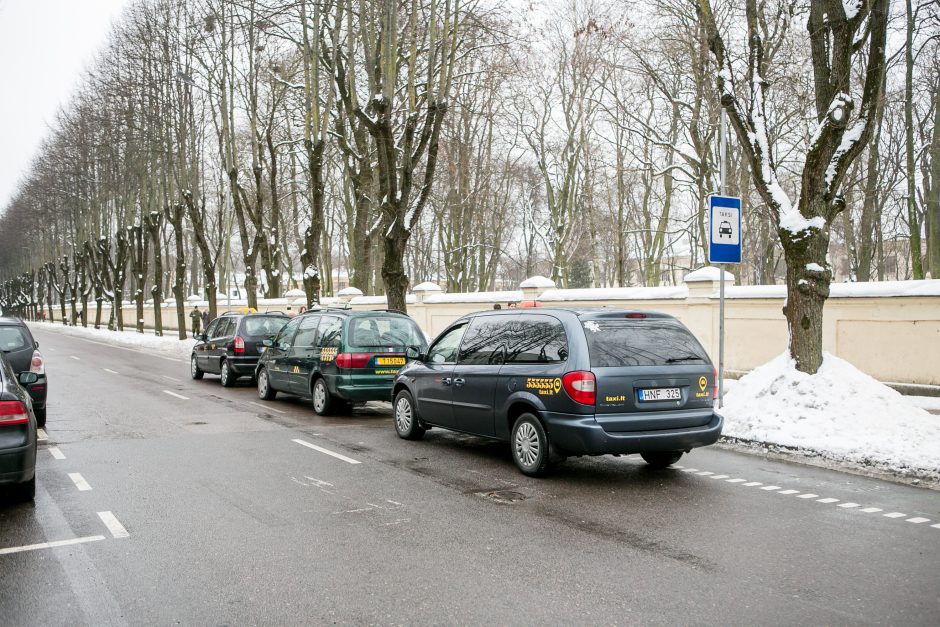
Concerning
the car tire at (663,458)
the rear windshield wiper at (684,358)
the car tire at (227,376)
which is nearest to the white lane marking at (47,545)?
the rear windshield wiper at (684,358)

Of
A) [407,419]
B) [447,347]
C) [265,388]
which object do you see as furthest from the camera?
[265,388]

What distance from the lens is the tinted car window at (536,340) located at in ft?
24.8

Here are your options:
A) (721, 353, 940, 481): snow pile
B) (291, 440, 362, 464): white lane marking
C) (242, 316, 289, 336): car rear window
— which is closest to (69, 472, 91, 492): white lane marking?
(291, 440, 362, 464): white lane marking

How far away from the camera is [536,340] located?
7871mm

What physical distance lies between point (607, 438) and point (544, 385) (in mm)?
819

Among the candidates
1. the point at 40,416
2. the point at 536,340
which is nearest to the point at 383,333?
the point at 536,340

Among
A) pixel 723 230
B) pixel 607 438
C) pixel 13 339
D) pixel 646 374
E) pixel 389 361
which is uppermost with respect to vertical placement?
pixel 723 230

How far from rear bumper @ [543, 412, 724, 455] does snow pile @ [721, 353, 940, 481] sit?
2189 mm

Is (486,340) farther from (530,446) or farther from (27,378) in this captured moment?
(27,378)

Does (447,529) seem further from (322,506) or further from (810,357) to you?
(810,357)

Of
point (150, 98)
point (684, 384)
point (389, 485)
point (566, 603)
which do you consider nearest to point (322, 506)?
point (389, 485)

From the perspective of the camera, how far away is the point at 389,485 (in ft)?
24.0

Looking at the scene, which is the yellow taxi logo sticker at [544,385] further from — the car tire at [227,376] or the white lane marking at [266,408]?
the car tire at [227,376]

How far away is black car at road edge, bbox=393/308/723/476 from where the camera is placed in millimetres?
7172
